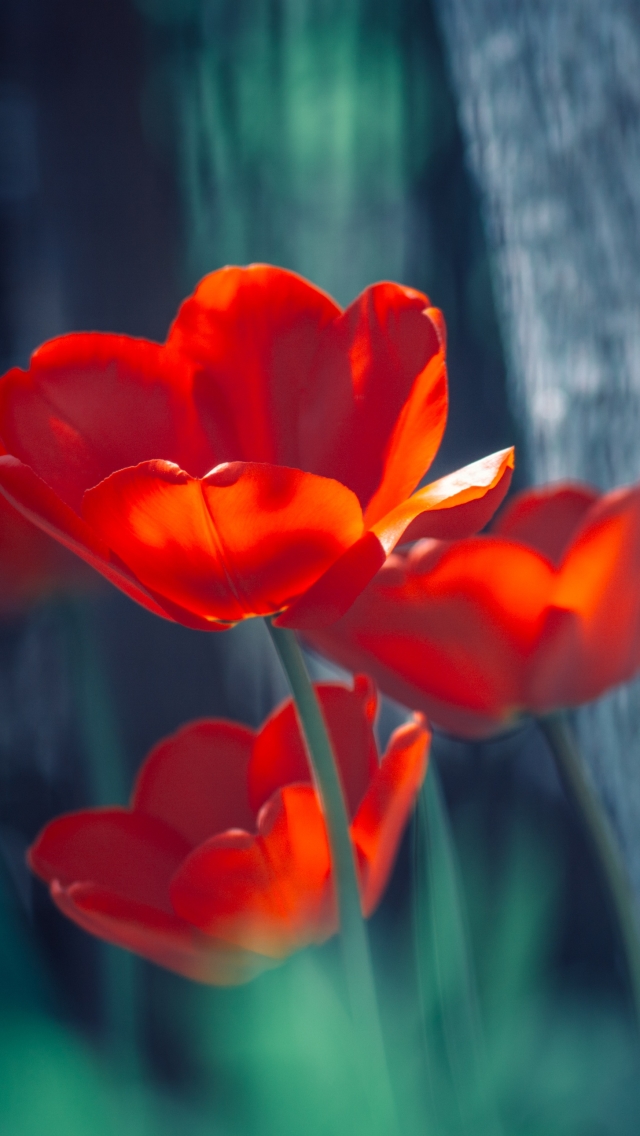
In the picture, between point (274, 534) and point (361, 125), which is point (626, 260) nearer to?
point (361, 125)

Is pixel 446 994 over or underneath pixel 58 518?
underneath

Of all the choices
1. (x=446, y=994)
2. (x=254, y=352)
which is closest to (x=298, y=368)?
(x=254, y=352)

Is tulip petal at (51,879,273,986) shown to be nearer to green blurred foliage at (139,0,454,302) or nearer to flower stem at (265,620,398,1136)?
flower stem at (265,620,398,1136)

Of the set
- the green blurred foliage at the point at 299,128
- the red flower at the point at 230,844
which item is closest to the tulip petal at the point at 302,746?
the red flower at the point at 230,844

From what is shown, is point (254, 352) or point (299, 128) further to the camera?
point (299, 128)

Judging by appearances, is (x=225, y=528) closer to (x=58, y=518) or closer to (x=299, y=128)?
(x=58, y=518)

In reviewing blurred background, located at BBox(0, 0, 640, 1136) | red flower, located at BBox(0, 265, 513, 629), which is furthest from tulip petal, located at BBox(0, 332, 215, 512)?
blurred background, located at BBox(0, 0, 640, 1136)

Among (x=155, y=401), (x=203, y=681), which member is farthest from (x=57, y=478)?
(x=203, y=681)

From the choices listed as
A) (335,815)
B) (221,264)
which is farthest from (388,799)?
(221,264)

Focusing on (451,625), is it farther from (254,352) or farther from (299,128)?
(299,128)
